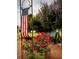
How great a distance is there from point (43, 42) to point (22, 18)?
31 centimetres

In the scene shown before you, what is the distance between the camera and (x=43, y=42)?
1671mm

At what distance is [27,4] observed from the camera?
1.66 m

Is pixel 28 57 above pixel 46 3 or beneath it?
beneath
